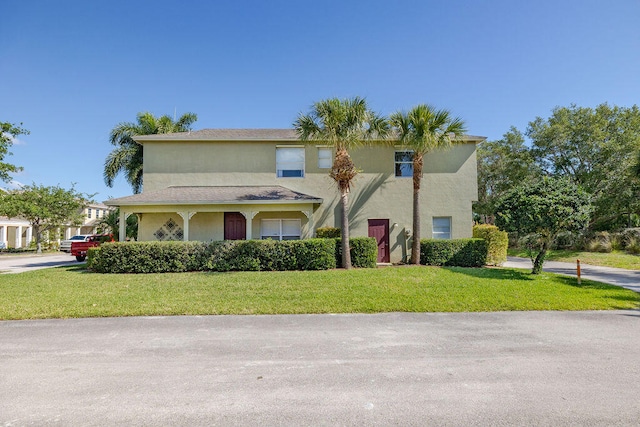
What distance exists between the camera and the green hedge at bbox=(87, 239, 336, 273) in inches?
494

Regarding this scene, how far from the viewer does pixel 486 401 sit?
12.3 ft

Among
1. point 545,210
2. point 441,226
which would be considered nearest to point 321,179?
point 441,226

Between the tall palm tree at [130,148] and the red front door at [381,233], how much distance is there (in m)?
16.0

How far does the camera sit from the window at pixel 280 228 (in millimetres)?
15984

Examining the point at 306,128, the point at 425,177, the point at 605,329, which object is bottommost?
the point at 605,329

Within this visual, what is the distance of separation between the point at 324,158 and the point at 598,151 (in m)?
23.0

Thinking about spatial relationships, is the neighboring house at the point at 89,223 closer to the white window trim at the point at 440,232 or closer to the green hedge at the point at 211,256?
the green hedge at the point at 211,256

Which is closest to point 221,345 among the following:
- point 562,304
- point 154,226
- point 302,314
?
point 302,314

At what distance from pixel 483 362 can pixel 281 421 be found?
3.23 metres

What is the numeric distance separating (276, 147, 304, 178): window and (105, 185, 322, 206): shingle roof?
2.83 ft

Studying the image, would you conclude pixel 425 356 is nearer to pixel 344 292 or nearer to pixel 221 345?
pixel 221 345

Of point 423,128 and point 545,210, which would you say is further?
point 423,128

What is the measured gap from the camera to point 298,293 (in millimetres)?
9250

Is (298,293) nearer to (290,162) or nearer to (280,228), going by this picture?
(280,228)
